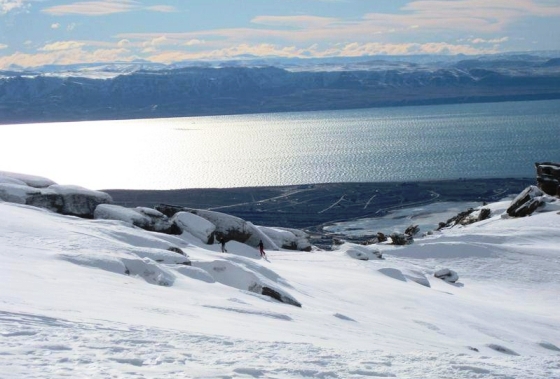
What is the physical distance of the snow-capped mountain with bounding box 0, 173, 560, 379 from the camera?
12422 millimetres

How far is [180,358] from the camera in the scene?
12188 millimetres

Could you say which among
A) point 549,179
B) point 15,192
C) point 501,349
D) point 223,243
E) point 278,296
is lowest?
point 501,349

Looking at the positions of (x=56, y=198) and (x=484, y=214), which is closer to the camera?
(x=56, y=198)

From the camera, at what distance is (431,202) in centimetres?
9362

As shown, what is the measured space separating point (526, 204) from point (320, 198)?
166ft

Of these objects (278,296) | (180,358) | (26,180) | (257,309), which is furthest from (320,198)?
(180,358)

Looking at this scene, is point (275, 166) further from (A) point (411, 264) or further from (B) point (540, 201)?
(A) point (411, 264)

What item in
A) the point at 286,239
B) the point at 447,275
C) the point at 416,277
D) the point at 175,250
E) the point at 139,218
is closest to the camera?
the point at 175,250

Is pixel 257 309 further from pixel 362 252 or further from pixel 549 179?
pixel 549 179

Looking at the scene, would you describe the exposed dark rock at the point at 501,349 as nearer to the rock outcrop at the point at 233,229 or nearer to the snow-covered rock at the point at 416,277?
the snow-covered rock at the point at 416,277

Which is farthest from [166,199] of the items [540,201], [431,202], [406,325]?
[406,325]

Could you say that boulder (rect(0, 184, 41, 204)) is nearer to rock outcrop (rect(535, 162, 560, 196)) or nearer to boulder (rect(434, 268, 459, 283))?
boulder (rect(434, 268, 459, 283))

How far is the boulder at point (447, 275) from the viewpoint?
3684cm

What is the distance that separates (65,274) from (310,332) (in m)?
6.60
